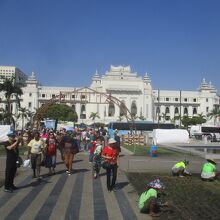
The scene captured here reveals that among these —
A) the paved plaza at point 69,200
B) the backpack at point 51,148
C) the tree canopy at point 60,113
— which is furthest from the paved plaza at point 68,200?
the tree canopy at point 60,113

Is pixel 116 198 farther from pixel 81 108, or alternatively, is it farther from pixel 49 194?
pixel 81 108

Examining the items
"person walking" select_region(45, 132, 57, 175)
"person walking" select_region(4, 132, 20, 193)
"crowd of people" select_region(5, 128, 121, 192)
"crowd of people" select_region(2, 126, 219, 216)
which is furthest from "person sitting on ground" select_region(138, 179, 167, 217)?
"person walking" select_region(45, 132, 57, 175)

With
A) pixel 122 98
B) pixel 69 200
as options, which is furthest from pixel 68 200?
pixel 122 98

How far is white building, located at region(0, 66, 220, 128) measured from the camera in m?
163

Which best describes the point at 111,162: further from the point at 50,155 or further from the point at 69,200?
the point at 50,155

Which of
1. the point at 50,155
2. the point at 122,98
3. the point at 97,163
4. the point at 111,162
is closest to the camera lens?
the point at 111,162

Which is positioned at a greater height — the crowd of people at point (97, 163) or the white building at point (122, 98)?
the white building at point (122, 98)

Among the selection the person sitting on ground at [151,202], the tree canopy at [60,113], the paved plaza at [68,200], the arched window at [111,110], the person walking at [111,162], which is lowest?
the paved plaza at [68,200]

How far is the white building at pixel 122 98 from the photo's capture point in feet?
534

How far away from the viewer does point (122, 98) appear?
16412 cm

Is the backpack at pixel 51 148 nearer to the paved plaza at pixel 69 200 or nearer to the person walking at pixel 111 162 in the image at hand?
the paved plaza at pixel 69 200

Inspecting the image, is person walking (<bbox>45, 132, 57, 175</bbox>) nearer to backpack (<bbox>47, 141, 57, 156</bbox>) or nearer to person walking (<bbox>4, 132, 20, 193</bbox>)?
backpack (<bbox>47, 141, 57, 156</bbox>)

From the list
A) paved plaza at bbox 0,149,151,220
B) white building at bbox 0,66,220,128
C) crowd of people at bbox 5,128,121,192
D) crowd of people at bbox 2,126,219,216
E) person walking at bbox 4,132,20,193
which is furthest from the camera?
white building at bbox 0,66,220,128

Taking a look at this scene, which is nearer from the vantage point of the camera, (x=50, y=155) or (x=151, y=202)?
(x=151, y=202)
